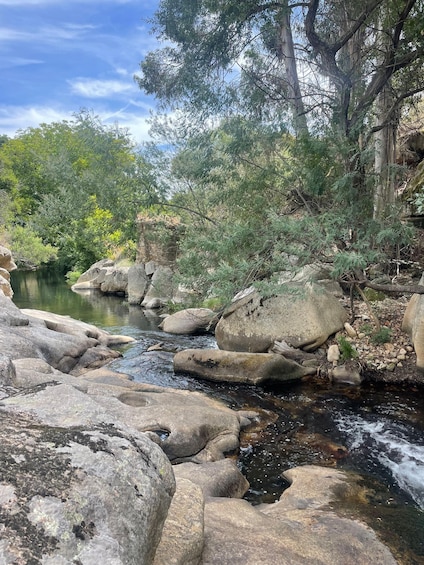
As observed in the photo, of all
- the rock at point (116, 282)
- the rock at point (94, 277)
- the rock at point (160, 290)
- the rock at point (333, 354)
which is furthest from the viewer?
the rock at point (94, 277)

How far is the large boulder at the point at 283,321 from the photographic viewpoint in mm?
8625

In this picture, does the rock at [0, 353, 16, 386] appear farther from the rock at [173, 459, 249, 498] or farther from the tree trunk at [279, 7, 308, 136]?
the tree trunk at [279, 7, 308, 136]

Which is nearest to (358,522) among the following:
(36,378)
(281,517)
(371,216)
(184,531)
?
(281,517)

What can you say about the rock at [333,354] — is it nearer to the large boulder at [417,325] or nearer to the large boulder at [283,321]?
the large boulder at [283,321]

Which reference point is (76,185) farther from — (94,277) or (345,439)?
(345,439)

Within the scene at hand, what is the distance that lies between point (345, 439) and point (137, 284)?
15.4m

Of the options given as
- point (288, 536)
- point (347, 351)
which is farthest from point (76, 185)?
point (288, 536)

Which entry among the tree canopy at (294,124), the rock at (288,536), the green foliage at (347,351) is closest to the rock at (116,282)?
the tree canopy at (294,124)

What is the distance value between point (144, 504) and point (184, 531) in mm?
582

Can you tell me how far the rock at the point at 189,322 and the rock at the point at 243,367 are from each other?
3442 mm

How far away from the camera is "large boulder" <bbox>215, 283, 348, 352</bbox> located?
8625 mm

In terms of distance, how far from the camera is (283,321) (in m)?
8.87

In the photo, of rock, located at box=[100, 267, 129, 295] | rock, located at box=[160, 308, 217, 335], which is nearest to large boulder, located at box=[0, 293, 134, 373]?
rock, located at box=[160, 308, 217, 335]

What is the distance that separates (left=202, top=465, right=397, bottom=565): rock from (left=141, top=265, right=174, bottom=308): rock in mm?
14139
